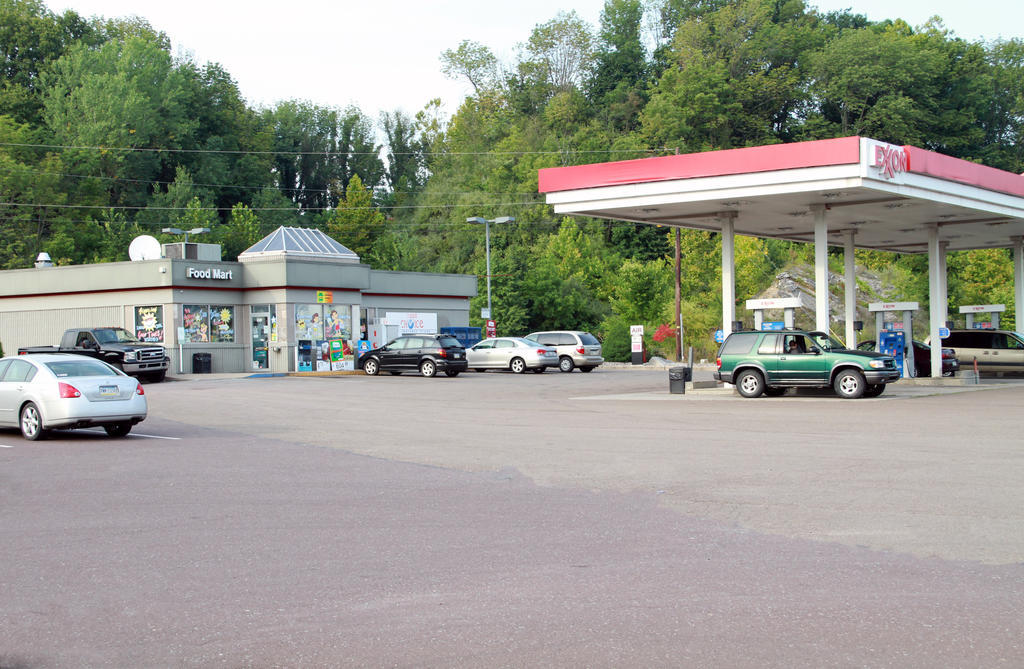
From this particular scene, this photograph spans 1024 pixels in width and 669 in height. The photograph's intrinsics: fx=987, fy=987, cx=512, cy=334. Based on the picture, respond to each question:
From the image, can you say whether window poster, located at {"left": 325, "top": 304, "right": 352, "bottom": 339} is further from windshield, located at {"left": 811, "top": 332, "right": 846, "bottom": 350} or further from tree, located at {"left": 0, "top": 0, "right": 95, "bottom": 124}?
tree, located at {"left": 0, "top": 0, "right": 95, "bottom": 124}

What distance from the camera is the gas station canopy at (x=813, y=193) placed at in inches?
973

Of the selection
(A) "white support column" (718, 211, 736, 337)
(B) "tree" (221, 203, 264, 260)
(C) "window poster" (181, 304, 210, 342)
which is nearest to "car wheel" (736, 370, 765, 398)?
(A) "white support column" (718, 211, 736, 337)

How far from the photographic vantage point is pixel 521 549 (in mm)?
8102

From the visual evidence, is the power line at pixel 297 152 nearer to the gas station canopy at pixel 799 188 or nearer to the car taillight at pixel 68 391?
the gas station canopy at pixel 799 188

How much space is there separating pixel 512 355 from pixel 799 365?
18711 mm

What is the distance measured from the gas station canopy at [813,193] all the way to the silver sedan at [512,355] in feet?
33.5

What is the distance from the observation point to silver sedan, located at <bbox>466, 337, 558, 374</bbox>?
41.4 metres

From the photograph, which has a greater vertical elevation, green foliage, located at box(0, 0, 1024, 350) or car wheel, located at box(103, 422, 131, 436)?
green foliage, located at box(0, 0, 1024, 350)

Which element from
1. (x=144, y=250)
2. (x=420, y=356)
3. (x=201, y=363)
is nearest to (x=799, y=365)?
(x=420, y=356)

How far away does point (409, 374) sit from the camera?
39.8 meters

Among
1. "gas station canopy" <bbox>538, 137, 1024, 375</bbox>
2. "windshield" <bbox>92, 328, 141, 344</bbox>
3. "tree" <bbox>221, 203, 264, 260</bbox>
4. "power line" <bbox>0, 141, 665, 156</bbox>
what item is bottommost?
"windshield" <bbox>92, 328, 141, 344</bbox>

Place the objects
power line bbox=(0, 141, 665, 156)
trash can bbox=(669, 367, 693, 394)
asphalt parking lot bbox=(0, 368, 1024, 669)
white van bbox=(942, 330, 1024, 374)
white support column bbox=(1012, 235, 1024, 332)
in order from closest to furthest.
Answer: asphalt parking lot bbox=(0, 368, 1024, 669) < trash can bbox=(669, 367, 693, 394) < white van bbox=(942, 330, 1024, 374) < white support column bbox=(1012, 235, 1024, 332) < power line bbox=(0, 141, 665, 156)

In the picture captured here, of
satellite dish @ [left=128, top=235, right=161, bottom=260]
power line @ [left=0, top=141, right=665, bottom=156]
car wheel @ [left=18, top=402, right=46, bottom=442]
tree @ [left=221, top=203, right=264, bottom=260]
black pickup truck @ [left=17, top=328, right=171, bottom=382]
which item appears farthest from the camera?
tree @ [left=221, top=203, right=264, bottom=260]

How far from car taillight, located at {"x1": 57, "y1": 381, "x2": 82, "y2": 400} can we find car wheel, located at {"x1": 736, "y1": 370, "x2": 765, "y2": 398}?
15.9 meters
